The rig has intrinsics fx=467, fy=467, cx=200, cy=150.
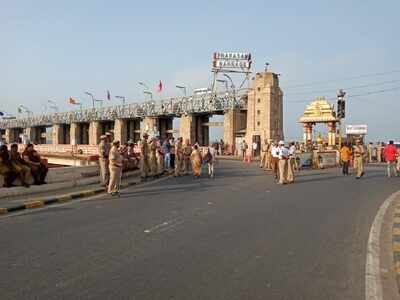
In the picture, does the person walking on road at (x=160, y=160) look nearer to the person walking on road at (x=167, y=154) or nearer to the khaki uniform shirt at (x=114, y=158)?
the person walking on road at (x=167, y=154)

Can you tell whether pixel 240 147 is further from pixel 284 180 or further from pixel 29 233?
pixel 29 233

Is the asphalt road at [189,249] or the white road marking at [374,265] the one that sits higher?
the asphalt road at [189,249]

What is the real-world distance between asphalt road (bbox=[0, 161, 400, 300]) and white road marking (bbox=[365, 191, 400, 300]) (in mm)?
98

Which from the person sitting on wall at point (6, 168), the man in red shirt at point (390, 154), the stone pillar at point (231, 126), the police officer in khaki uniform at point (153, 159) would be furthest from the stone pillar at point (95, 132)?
the person sitting on wall at point (6, 168)

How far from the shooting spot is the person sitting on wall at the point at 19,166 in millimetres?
14071

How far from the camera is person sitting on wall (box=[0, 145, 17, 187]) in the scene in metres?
13.8

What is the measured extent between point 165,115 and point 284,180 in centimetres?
4048

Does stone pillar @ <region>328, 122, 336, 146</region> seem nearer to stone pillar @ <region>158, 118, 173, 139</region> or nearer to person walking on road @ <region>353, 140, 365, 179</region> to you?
person walking on road @ <region>353, 140, 365, 179</region>

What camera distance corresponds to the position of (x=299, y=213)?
419 inches

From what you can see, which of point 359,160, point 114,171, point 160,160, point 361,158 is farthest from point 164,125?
point 114,171

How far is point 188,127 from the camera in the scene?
5141cm

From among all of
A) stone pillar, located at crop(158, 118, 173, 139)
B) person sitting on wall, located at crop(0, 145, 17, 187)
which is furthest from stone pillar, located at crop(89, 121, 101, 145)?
person sitting on wall, located at crop(0, 145, 17, 187)

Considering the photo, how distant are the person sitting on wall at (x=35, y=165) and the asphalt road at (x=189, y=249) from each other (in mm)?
3082

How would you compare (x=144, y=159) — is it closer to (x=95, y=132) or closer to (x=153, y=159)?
(x=153, y=159)
